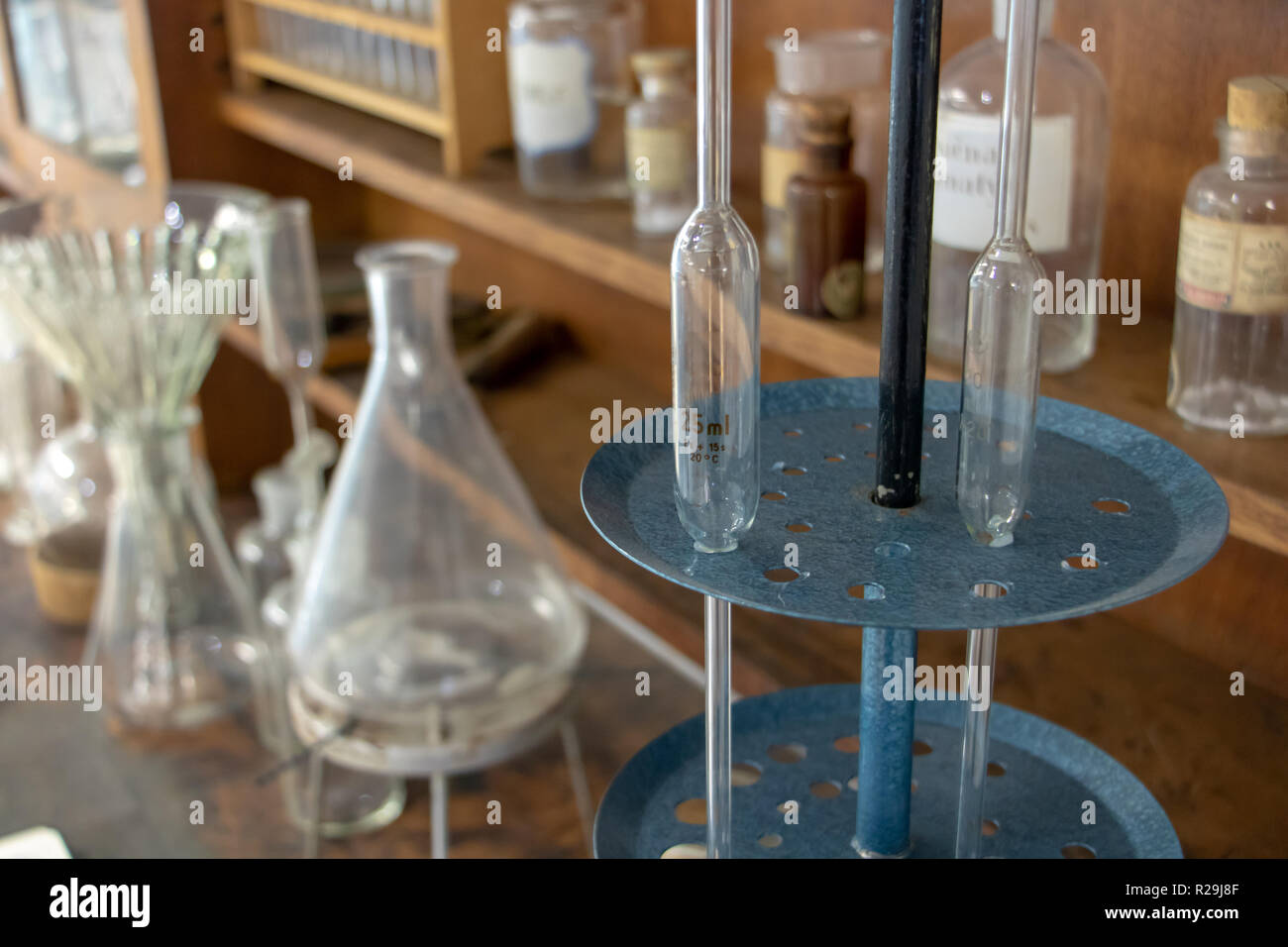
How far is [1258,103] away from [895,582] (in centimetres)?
28

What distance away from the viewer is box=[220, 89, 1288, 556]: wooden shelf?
514mm

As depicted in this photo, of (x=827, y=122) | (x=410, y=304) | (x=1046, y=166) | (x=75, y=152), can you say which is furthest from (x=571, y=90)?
(x=75, y=152)

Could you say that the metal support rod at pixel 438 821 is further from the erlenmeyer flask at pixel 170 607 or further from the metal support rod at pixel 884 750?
the metal support rod at pixel 884 750

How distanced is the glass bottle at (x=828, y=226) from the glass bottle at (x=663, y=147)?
0.17 metres

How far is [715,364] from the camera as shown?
0.35 m

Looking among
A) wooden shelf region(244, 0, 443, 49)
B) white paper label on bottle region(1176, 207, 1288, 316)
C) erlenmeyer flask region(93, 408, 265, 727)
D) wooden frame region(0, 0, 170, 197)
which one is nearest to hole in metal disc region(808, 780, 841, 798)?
white paper label on bottle region(1176, 207, 1288, 316)

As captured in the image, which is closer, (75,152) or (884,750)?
(884,750)

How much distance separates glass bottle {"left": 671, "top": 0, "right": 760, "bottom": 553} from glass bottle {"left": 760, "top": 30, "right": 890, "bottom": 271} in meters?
0.38

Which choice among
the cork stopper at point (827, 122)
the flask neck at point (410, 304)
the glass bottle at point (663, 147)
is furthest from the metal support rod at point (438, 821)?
the cork stopper at point (827, 122)

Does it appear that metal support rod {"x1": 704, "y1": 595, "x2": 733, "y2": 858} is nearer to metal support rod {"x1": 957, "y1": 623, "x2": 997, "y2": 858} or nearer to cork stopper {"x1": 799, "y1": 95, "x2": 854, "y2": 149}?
metal support rod {"x1": 957, "y1": 623, "x2": 997, "y2": 858}

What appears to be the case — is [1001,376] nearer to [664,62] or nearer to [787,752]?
[787,752]

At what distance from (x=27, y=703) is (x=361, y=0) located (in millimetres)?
728
